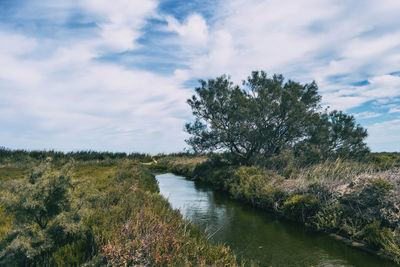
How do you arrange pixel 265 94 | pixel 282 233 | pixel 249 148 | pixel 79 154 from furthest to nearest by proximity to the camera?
pixel 79 154, pixel 249 148, pixel 265 94, pixel 282 233

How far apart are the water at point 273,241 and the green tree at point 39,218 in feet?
12.9

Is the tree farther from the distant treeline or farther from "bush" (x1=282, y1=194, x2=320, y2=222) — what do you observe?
the distant treeline

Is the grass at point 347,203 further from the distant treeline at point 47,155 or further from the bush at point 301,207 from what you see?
the distant treeline at point 47,155

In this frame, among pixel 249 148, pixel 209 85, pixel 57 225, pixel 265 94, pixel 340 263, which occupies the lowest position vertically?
pixel 340 263

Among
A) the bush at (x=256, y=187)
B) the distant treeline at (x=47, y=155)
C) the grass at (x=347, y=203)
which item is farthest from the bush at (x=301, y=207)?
the distant treeline at (x=47, y=155)

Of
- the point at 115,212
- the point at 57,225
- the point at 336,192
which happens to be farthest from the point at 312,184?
the point at 57,225

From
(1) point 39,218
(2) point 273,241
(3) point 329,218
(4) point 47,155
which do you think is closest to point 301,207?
(3) point 329,218

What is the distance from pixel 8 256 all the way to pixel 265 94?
78.9 ft

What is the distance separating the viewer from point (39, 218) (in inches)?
234

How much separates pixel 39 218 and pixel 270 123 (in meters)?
23.6

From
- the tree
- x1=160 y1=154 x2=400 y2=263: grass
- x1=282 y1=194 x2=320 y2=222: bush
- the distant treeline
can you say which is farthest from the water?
the distant treeline

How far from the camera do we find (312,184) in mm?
13281

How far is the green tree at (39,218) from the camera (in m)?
5.28

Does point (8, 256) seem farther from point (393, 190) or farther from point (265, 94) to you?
point (265, 94)
